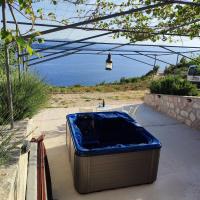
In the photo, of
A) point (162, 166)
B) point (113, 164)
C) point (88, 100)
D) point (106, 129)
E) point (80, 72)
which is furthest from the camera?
point (80, 72)

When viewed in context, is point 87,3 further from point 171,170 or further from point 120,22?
point 171,170

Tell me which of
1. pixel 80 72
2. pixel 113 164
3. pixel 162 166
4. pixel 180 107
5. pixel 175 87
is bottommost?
pixel 80 72

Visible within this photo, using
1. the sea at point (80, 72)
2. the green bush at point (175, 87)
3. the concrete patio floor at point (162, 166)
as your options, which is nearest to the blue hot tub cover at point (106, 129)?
the concrete patio floor at point (162, 166)

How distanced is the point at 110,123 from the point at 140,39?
295 cm

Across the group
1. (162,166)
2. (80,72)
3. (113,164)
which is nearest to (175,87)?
(162,166)

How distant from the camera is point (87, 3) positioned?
12.2 feet

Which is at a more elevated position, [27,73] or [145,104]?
[27,73]

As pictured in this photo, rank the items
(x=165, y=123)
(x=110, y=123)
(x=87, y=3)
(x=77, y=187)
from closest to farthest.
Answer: (x=77, y=187) → (x=87, y=3) → (x=110, y=123) → (x=165, y=123)

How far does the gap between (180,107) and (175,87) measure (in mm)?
1092

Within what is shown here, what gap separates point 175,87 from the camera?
731 cm

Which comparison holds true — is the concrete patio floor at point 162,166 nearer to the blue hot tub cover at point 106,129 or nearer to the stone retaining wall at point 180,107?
the stone retaining wall at point 180,107

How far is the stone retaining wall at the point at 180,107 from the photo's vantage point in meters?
5.75

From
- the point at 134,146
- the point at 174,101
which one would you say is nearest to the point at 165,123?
the point at 174,101

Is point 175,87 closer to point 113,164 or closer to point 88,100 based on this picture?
point 88,100
